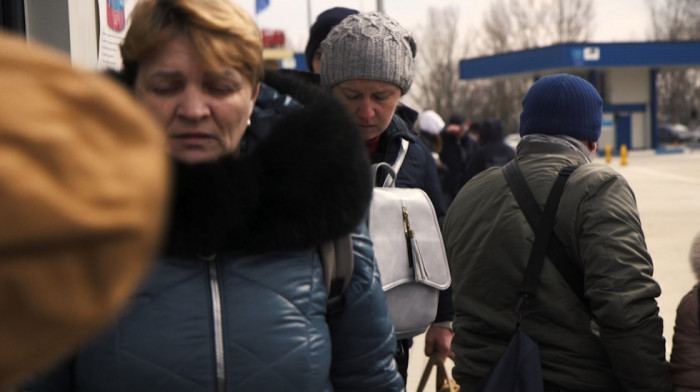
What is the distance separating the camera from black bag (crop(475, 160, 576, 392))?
2.90 m

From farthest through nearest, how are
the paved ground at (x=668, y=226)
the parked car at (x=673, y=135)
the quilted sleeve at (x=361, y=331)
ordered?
the parked car at (x=673, y=135) → the paved ground at (x=668, y=226) → the quilted sleeve at (x=361, y=331)

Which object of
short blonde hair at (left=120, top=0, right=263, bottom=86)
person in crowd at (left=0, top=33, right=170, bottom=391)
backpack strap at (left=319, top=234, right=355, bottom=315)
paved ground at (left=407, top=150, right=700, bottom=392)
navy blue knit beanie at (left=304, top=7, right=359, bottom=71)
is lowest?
paved ground at (left=407, top=150, right=700, bottom=392)

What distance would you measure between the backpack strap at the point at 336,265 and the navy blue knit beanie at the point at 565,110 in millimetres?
1628

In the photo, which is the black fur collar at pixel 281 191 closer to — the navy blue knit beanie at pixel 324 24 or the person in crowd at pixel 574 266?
the person in crowd at pixel 574 266

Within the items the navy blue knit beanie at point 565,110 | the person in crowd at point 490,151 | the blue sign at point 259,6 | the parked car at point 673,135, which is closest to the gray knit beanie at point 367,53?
the navy blue knit beanie at point 565,110

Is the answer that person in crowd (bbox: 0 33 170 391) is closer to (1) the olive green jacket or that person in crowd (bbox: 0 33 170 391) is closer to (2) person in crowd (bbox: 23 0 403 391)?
(2) person in crowd (bbox: 23 0 403 391)

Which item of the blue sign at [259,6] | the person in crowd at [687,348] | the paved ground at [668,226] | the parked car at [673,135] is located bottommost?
the parked car at [673,135]

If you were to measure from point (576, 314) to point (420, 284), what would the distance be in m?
0.51

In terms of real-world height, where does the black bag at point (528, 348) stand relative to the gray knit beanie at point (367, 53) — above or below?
below

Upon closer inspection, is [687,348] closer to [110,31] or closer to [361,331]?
[361,331]

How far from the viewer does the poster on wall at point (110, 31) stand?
4387 millimetres

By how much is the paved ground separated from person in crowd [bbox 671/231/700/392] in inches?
117

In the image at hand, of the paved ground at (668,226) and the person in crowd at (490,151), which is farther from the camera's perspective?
the person in crowd at (490,151)

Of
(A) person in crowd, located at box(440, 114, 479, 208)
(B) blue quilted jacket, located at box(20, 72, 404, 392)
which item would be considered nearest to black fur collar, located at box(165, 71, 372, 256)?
(B) blue quilted jacket, located at box(20, 72, 404, 392)
